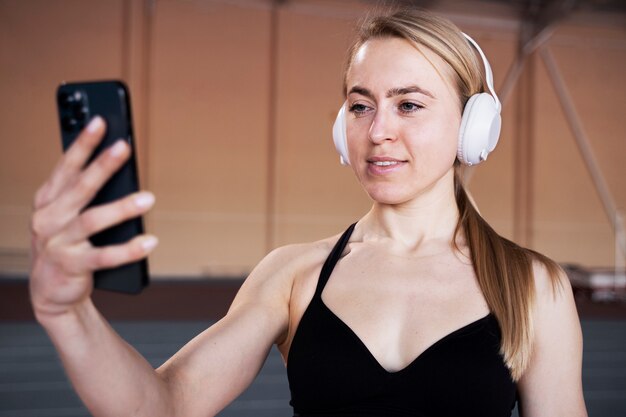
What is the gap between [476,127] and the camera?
1674mm

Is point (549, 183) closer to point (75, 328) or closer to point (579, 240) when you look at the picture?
point (579, 240)

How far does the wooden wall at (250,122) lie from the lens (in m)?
12.2

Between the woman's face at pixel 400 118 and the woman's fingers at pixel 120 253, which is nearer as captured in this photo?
the woman's fingers at pixel 120 253

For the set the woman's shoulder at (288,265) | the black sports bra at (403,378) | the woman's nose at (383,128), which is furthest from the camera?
the woman's shoulder at (288,265)

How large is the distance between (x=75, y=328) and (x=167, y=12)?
41.6ft

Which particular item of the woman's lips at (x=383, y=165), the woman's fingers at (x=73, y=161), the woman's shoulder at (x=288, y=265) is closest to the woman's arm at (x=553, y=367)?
the woman's lips at (x=383, y=165)

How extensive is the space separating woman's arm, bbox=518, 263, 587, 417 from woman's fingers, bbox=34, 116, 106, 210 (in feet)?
3.44

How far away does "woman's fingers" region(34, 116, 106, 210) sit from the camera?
885 mm

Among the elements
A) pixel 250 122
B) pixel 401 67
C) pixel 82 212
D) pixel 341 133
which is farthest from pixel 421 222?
pixel 250 122

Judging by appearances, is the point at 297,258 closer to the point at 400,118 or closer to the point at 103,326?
the point at 400,118

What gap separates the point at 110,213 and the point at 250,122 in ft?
41.4

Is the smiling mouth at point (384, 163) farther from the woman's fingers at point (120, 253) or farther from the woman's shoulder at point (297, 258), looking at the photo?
the woman's fingers at point (120, 253)

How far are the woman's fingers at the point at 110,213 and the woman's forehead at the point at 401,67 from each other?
833 millimetres

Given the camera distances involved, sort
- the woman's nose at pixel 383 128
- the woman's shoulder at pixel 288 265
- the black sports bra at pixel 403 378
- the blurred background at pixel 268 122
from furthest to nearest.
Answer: the blurred background at pixel 268 122 → the woman's shoulder at pixel 288 265 → the woman's nose at pixel 383 128 → the black sports bra at pixel 403 378
